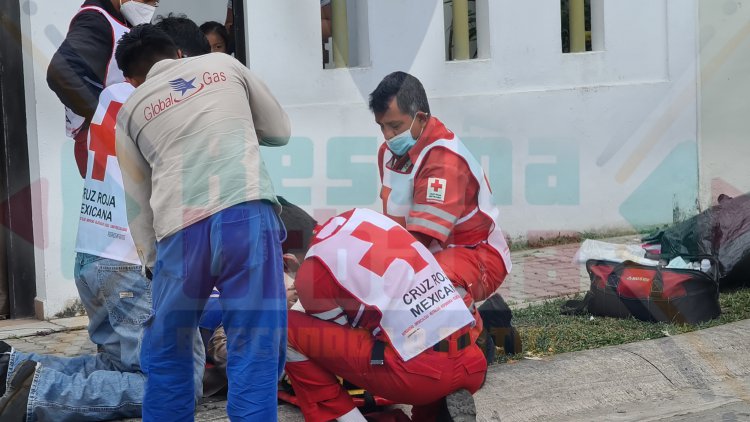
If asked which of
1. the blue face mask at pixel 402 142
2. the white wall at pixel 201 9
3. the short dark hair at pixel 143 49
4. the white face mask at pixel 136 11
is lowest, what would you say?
the blue face mask at pixel 402 142

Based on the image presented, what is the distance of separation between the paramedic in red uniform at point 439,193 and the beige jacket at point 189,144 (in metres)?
1.17

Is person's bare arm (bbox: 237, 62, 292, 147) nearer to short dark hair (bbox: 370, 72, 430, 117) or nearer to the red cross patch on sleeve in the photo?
the red cross patch on sleeve

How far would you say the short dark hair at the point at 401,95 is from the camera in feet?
15.8

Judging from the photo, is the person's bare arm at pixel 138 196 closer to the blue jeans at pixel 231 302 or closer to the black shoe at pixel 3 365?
the blue jeans at pixel 231 302

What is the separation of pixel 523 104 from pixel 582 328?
2764mm

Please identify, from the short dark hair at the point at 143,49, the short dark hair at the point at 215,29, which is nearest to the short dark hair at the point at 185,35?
the short dark hair at the point at 143,49

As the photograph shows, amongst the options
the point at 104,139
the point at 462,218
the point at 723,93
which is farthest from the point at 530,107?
the point at 104,139

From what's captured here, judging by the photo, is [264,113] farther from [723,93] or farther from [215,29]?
[723,93]

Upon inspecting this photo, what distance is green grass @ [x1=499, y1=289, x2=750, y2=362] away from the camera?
5191 millimetres

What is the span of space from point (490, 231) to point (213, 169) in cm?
177

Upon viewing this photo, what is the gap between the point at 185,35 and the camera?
168 inches

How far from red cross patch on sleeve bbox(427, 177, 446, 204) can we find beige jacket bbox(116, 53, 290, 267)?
3.72 feet


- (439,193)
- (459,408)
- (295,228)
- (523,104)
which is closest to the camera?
(459,408)

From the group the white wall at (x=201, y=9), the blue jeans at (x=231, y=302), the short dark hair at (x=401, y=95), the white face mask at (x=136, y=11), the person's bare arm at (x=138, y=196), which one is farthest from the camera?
the white wall at (x=201, y=9)
